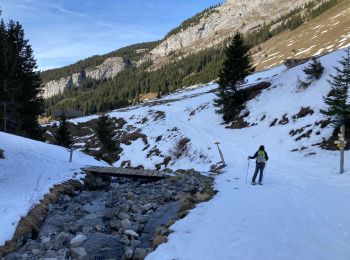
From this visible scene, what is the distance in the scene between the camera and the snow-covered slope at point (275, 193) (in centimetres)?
952

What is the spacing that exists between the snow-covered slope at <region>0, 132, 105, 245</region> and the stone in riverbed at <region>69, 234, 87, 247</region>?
208 centimetres

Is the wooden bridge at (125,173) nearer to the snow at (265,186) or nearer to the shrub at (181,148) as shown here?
the snow at (265,186)

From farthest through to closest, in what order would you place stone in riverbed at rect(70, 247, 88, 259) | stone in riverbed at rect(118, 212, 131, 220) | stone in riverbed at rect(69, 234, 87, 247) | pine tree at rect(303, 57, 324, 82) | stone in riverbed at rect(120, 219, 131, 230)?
pine tree at rect(303, 57, 324, 82) < stone in riverbed at rect(118, 212, 131, 220) < stone in riverbed at rect(120, 219, 131, 230) < stone in riverbed at rect(69, 234, 87, 247) < stone in riverbed at rect(70, 247, 88, 259)

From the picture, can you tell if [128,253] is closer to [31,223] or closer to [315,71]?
[31,223]

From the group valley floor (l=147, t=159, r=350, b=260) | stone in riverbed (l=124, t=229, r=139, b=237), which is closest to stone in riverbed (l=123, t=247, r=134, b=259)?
valley floor (l=147, t=159, r=350, b=260)

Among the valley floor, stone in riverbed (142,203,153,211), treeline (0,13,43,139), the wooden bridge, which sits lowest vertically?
stone in riverbed (142,203,153,211)

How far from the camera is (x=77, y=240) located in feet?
38.4

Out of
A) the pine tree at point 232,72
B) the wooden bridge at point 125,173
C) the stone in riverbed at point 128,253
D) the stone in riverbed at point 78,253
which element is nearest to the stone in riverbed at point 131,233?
the stone in riverbed at point 128,253

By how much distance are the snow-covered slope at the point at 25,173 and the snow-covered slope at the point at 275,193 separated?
633cm

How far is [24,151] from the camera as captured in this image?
23.5 meters

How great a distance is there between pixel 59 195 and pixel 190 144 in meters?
26.0

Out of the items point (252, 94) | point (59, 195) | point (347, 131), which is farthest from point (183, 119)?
point (59, 195)

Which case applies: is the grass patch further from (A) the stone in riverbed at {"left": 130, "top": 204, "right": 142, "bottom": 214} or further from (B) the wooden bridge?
(B) the wooden bridge

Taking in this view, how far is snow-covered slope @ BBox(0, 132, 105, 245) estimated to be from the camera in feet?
45.5
